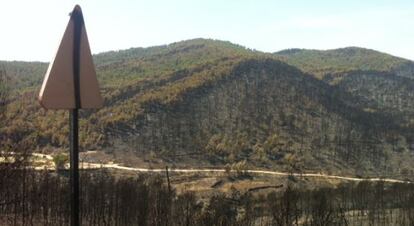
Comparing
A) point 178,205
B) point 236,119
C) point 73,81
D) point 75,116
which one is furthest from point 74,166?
point 236,119

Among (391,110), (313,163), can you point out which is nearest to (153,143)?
(313,163)

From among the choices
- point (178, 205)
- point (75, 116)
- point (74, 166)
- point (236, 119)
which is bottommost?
point (178, 205)

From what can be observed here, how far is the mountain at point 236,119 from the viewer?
63.7 m

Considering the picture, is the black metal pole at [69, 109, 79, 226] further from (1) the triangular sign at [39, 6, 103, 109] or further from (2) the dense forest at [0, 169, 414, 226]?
(2) the dense forest at [0, 169, 414, 226]

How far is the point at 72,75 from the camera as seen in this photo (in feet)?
17.1

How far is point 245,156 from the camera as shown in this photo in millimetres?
64750

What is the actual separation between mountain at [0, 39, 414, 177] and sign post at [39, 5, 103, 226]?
46.0 metres

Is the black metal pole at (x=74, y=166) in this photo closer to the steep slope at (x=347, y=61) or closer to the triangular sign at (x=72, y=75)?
the triangular sign at (x=72, y=75)

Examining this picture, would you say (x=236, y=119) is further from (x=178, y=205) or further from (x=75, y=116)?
(x=75, y=116)

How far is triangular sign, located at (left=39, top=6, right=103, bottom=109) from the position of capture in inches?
202

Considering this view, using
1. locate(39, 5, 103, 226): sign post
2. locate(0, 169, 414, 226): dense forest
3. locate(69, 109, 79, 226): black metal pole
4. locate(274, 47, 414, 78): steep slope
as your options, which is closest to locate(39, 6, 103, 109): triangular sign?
locate(39, 5, 103, 226): sign post

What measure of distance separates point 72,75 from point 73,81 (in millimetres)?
53

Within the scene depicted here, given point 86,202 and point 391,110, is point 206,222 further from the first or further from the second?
point 391,110

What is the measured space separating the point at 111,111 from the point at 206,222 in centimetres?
4889
